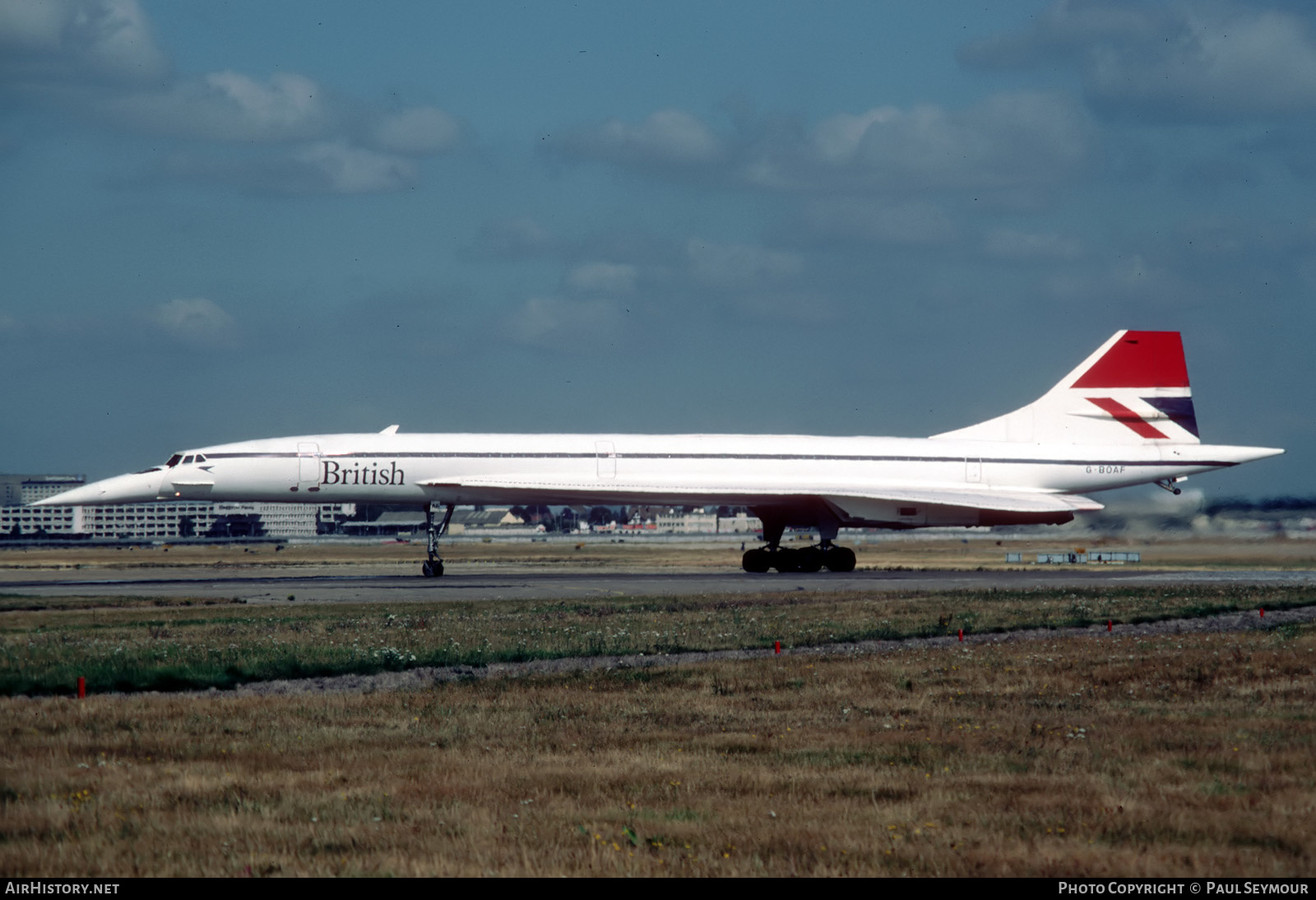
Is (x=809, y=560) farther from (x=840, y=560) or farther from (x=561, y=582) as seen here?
(x=561, y=582)

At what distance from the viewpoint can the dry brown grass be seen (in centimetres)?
654

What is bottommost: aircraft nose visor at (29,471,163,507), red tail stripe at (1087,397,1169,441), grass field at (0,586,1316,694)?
grass field at (0,586,1316,694)

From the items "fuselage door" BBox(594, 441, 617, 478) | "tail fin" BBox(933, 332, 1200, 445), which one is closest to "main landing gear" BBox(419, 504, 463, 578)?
"fuselage door" BBox(594, 441, 617, 478)

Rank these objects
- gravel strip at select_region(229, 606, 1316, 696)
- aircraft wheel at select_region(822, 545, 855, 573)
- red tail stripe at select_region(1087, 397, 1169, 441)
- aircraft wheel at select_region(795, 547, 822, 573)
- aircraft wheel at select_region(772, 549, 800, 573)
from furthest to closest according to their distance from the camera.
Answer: red tail stripe at select_region(1087, 397, 1169, 441) < aircraft wheel at select_region(772, 549, 800, 573) < aircraft wheel at select_region(795, 547, 822, 573) < aircraft wheel at select_region(822, 545, 855, 573) < gravel strip at select_region(229, 606, 1316, 696)

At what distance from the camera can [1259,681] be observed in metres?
12.7

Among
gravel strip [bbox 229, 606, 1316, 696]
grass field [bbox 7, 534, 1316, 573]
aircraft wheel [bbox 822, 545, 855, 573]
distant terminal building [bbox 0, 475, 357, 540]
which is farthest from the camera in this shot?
distant terminal building [bbox 0, 475, 357, 540]

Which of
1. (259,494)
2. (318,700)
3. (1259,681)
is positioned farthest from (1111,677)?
(259,494)

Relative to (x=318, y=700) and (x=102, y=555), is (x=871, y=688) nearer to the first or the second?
(x=318, y=700)

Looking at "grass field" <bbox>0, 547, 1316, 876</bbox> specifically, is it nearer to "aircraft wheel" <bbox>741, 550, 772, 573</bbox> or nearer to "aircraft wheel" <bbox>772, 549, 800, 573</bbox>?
"aircraft wheel" <bbox>772, 549, 800, 573</bbox>

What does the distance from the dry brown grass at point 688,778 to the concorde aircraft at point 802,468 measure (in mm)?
22193

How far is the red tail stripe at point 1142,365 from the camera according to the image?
129 feet

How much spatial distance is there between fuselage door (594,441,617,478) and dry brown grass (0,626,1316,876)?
73.9 feet

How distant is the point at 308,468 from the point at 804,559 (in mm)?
13788
